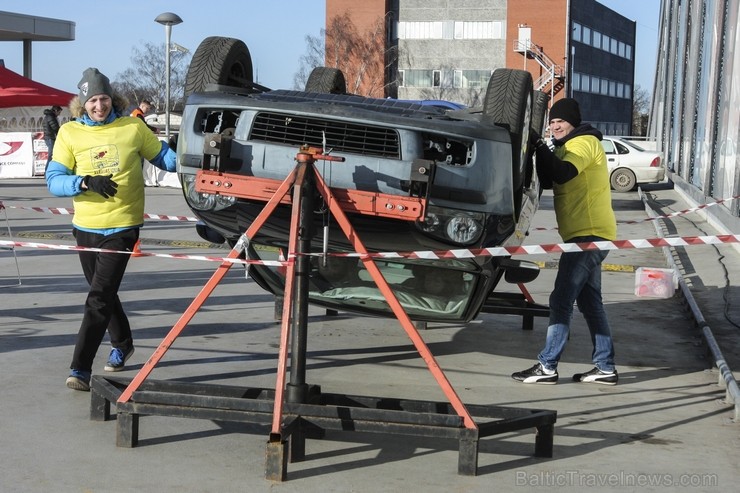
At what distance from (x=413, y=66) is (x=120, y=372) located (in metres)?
82.9

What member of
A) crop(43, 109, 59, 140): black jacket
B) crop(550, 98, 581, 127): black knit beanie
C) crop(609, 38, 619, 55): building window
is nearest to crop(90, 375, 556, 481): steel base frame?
crop(550, 98, 581, 127): black knit beanie

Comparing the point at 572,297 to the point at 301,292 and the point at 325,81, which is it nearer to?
the point at 301,292

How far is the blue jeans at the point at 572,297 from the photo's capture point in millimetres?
7027

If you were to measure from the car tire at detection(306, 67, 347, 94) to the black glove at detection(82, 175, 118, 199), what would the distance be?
8.16 ft

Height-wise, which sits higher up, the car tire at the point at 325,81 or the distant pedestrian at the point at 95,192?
the car tire at the point at 325,81

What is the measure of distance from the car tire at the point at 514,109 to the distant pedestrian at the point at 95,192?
6.53ft

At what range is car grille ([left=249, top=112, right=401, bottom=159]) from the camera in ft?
18.4

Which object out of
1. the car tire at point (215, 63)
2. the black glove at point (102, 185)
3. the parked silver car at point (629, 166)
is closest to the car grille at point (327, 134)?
the car tire at point (215, 63)

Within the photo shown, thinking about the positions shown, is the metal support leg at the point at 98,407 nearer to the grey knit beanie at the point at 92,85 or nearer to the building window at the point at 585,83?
the grey knit beanie at the point at 92,85

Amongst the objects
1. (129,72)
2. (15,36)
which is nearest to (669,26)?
(15,36)

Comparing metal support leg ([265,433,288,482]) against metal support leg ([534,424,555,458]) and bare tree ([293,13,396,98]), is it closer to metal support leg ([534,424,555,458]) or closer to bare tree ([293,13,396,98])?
metal support leg ([534,424,555,458])

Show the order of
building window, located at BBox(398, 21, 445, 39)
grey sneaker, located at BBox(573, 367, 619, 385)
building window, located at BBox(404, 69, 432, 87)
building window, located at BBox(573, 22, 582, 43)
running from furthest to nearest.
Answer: building window, located at BBox(573, 22, 582, 43) → building window, located at BBox(404, 69, 432, 87) → building window, located at BBox(398, 21, 445, 39) → grey sneaker, located at BBox(573, 367, 619, 385)

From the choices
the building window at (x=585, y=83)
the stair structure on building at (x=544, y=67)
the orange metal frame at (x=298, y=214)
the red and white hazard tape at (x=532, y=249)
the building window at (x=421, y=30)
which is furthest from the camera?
the building window at (x=585, y=83)

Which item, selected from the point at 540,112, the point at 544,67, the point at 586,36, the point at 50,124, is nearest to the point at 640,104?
the point at 586,36
